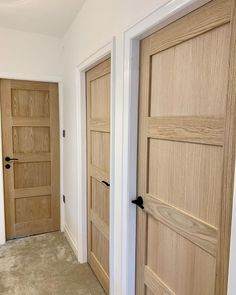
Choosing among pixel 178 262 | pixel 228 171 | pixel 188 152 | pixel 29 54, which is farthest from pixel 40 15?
pixel 178 262

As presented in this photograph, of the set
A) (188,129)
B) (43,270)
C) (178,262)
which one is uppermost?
(188,129)

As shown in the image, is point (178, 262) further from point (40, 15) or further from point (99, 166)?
point (40, 15)

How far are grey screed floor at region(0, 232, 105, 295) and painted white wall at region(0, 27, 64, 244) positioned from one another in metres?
0.39

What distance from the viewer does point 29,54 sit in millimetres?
2807

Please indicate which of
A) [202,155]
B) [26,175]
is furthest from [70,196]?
[202,155]

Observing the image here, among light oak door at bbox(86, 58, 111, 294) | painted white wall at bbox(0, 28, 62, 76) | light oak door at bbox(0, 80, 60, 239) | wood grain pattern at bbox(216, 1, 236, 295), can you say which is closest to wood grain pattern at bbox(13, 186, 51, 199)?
light oak door at bbox(0, 80, 60, 239)

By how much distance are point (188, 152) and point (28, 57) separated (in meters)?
2.50

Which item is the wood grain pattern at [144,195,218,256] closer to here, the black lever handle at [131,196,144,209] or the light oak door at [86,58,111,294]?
the black lever handle at [131,196,144,209]

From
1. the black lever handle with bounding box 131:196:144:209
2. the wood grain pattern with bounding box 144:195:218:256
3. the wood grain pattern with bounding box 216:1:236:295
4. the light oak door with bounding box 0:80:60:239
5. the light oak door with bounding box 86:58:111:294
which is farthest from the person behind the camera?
the light oak door with bounding box 0:80:60:239

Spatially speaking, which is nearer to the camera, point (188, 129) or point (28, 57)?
point (188, 129)

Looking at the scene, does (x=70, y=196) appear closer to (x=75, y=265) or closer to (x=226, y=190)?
(x=75, y=265)

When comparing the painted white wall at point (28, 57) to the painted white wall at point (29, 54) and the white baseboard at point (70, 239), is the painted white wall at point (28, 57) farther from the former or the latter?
the white baseboard at point (70, 239)

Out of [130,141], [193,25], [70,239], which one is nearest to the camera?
[193,25]

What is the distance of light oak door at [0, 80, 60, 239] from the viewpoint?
2.82m
